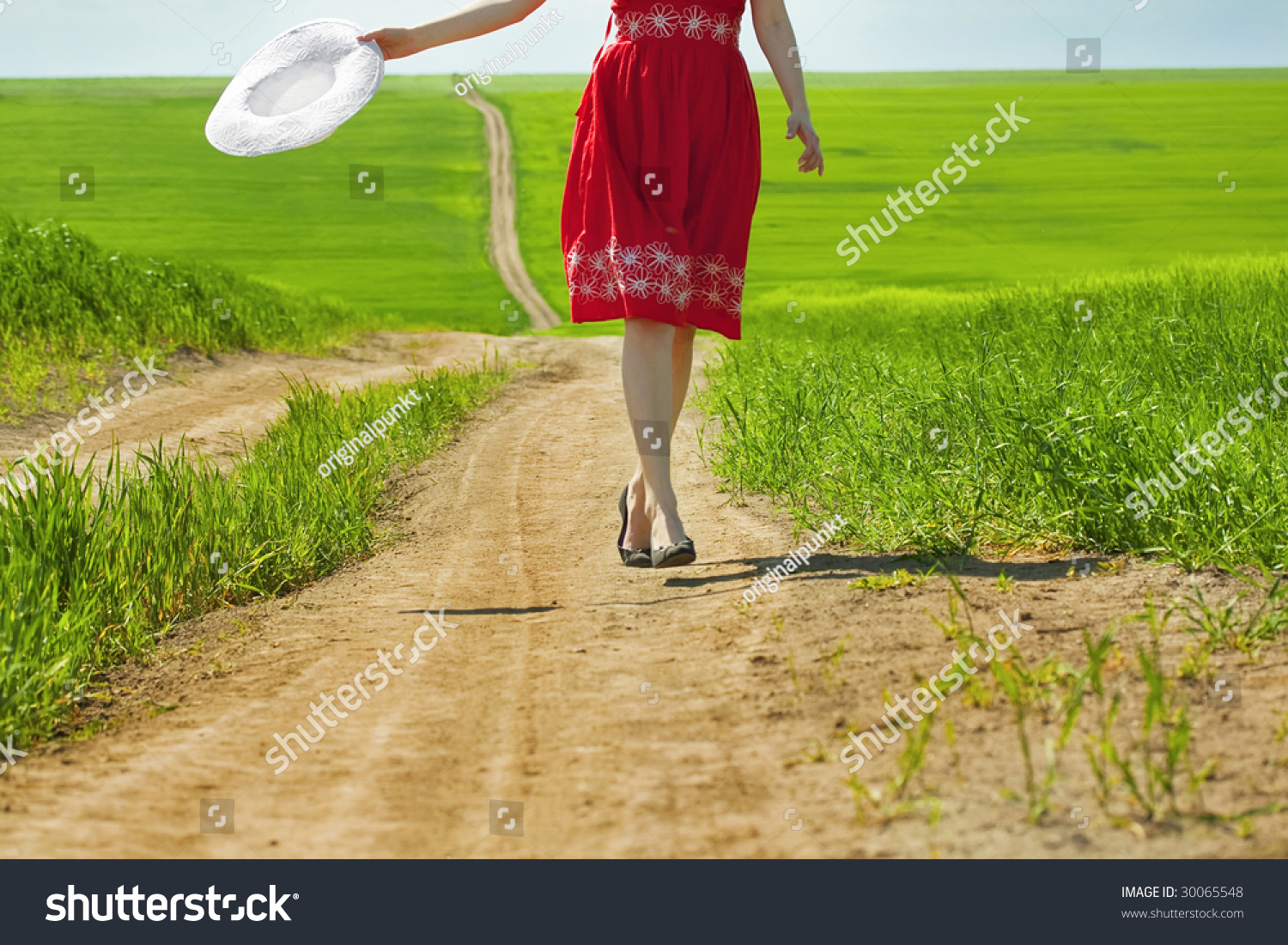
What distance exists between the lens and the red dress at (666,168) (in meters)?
2.98

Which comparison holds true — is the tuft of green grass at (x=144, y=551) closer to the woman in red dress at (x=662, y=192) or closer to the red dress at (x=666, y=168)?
the woman in red dress at (x=662, y=192)

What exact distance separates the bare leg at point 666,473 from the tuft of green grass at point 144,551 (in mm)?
1072

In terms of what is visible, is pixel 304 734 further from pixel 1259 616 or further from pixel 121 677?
pixel 1259 616

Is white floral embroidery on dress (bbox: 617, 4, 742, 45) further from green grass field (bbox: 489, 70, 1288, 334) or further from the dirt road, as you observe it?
green grass field (bbox: 489, 70, 1288, 334)

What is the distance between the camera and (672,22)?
301 centimetres

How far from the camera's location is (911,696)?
1872mm

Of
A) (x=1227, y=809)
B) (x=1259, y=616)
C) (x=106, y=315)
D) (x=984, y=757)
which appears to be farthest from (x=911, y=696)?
(x=106, y=315)

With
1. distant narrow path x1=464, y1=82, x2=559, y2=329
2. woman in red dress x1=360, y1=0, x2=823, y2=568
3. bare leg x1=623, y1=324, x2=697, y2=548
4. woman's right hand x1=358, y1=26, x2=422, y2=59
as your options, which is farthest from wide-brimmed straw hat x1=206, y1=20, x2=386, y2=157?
distant narrow path x1=464, y1=82, x2=559, y2=329

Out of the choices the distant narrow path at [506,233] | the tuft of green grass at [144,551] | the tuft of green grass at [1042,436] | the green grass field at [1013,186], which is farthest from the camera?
the distant narrow path at [506,233]

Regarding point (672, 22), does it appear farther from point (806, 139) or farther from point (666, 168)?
point (806, 139)

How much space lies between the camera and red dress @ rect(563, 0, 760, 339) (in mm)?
2980

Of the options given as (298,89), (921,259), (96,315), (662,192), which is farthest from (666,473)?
(921,259)

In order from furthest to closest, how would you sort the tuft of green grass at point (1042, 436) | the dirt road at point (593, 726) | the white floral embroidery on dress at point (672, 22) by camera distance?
1. the white floral embroidery on dress at point (672, 22)
2. the tuft of green grass at point (1042, 436)
3. the dirt road at point (593, 726)

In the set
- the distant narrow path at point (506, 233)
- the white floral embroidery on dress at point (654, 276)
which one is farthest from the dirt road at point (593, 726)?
the distant narrow path at point (506, 233)
